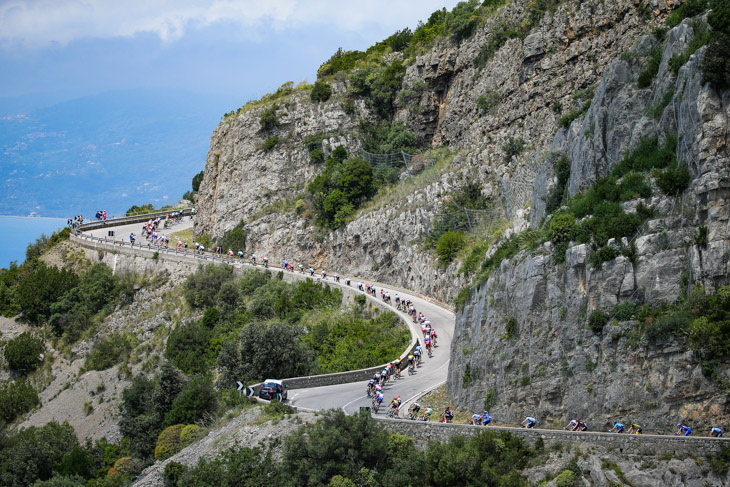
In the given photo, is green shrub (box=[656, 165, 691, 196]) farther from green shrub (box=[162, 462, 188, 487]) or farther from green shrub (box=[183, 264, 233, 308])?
green shrub (box=[183, 264, 233, 308])

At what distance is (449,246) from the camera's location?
48.4 m

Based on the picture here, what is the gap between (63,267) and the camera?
237ft

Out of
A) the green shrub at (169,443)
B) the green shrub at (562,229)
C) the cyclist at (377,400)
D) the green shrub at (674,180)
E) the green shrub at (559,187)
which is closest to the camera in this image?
the green shrub at (674,180)

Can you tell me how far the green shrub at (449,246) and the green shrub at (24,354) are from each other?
34989 millimetres

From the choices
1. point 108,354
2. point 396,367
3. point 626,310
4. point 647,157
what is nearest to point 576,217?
point 647,157

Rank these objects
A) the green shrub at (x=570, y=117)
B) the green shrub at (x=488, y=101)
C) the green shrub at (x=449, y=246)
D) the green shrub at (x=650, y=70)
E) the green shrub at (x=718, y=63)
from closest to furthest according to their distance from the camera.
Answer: the green shrub at (x=718, y=63), the green shrub at (x=650, y=70), the green shrub at (x=570, y=117), the green shrub at (x=449, y=246), the green shrub at (x=488, y=101)

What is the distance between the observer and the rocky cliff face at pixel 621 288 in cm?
2306

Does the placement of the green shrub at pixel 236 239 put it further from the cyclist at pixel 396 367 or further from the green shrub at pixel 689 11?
the green shrub at pixel 689 11

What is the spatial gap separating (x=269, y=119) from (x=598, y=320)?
160 ft

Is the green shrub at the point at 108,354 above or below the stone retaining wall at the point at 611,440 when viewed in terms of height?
below

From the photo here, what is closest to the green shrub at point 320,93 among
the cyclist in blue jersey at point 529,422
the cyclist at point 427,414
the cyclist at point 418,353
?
the cyclist at point 418,353

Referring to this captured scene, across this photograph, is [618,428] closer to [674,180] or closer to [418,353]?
[674,180]

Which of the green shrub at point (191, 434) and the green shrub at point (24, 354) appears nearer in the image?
the green shrub at point (191, 434)

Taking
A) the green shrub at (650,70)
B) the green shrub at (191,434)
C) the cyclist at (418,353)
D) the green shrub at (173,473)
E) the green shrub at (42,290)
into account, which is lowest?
the green shrub at (173,473)
